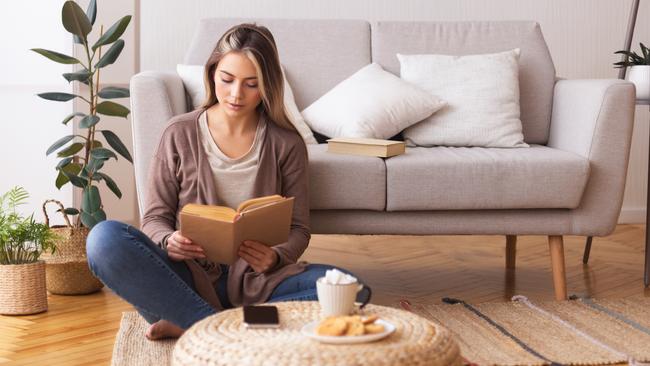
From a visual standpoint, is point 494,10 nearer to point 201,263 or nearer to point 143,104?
point 143,104

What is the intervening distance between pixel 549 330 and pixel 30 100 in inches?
92.5

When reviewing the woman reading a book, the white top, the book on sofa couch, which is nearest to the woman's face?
the woman reading a book

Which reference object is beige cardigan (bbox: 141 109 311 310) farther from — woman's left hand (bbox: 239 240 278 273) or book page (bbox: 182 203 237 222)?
book page (bbox: 182 203 237 222)

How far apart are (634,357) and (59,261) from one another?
182 centimetres

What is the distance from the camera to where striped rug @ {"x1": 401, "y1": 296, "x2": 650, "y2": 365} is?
2.35 m

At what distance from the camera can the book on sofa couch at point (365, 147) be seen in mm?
2805

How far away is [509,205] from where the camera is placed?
2820mm

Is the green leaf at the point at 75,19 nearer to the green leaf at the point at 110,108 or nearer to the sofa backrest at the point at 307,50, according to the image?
the green leaf at the point at 110,108

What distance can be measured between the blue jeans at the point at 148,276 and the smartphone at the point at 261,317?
1.67 ft

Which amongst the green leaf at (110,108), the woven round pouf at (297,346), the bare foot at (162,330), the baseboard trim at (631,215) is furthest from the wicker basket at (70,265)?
the baseboard trim at (631,215)

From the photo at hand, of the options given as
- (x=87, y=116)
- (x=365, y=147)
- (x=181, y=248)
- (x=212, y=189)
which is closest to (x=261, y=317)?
(x=181, y=248)

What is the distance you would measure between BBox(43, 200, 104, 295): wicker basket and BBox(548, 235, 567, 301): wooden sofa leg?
1.53 m

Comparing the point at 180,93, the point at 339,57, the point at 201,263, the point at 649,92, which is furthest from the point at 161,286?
the point at 649,92

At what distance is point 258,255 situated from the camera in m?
2.20
